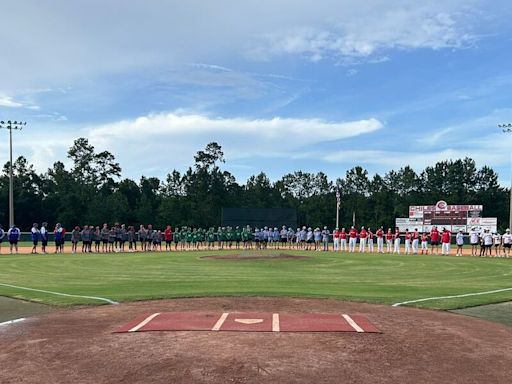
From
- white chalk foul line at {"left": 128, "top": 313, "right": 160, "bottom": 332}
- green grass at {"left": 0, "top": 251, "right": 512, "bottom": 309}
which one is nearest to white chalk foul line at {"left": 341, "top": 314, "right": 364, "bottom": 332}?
green grass at {"left": 0, "top": 251, "right": 512, "bottom": 309}

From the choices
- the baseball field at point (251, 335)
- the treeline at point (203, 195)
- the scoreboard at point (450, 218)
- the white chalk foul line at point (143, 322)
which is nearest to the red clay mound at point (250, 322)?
the white chalk foul line at point (143, 322)

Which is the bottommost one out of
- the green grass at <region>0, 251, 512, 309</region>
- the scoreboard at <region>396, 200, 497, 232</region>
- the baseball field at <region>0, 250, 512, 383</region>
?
the green grass at <region>0, 251, 512, 309</region>

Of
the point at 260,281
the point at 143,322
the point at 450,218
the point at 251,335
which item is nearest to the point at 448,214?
the point at 450,218

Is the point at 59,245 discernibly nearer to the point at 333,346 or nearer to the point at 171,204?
the point at 333,346

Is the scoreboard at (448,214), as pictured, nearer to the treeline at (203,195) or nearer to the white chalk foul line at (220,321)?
the treeline at (203,195)

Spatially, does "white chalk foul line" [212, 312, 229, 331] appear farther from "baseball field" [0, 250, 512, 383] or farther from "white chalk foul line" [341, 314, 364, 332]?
"white chalk foul line" [341, 314, 364, 332]

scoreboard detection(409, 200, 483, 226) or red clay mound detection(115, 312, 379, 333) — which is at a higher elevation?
scoreboard detection(409, 200, 483, 226)

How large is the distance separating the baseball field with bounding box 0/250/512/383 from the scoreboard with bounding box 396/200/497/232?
37.1 metres

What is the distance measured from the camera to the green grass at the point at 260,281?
1343cm

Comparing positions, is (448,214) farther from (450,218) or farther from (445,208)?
(445,208)

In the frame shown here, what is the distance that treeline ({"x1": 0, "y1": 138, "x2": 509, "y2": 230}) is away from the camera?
7244 centimetres

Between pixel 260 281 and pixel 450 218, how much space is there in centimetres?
4154

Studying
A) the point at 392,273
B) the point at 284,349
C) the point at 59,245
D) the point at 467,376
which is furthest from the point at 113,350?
the point at 59,245

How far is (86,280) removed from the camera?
17109 millimetres
